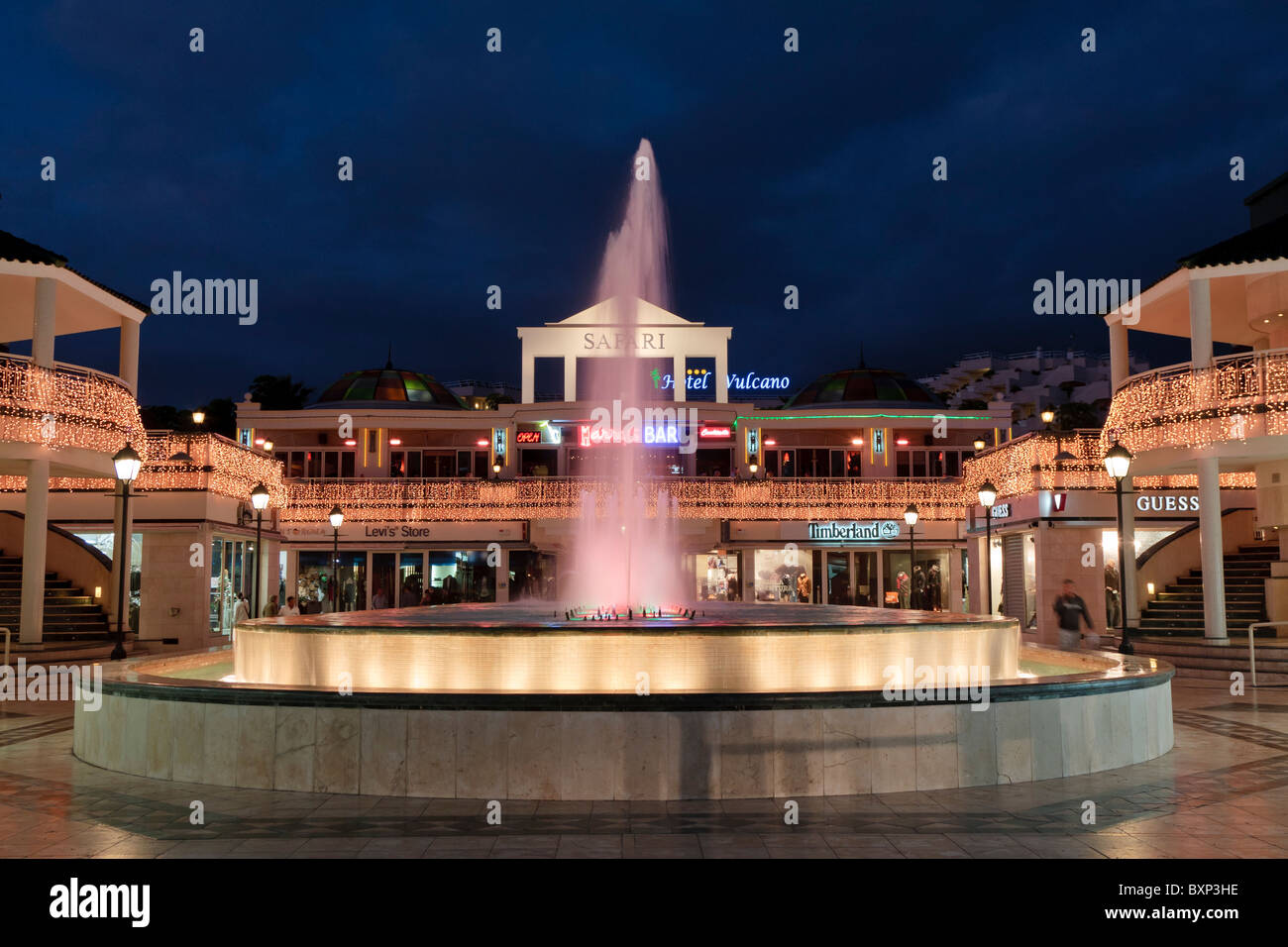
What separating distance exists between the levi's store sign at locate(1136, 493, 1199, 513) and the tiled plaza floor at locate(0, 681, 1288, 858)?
20.6 metres

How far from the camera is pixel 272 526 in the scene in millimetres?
33781

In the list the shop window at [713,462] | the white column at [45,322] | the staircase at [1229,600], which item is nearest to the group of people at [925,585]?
the shop window at [713,462]

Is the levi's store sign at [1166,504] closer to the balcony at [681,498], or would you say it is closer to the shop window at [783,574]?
the balcony at [681,498]

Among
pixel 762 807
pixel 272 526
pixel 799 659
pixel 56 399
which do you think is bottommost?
pixel 762 807

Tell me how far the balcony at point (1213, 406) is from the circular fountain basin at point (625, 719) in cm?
1107

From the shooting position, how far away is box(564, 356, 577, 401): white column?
143 feet

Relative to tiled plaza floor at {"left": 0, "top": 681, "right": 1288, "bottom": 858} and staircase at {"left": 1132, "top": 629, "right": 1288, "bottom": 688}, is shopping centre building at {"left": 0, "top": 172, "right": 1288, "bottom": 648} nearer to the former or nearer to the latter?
staircase at {"left": 1132, "top": 629, "right": 1288, "bottom": 688}

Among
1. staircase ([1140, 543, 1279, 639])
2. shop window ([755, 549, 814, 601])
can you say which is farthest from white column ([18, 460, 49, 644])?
shop window ([755, 549, 814, 601])

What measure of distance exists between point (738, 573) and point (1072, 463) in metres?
15.9

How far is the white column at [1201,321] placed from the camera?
21.4 m
